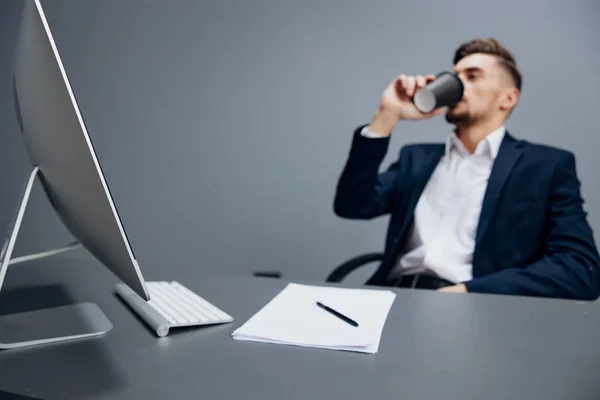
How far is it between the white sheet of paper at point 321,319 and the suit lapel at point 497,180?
73 centimetres

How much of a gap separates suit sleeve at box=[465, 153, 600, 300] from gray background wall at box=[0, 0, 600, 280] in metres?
0.10

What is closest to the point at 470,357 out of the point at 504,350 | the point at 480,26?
the point at 504,350

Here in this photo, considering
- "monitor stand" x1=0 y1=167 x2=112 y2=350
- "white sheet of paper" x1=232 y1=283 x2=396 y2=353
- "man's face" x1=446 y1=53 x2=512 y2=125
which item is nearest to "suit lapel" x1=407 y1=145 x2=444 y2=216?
"man's face" x1=446 y1=53 x2=512 y2=125

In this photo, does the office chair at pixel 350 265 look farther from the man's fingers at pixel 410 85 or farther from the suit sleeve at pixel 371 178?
the man's fingers at pixel 410 85

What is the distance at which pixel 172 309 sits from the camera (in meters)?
0.89

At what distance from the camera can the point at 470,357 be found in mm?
704

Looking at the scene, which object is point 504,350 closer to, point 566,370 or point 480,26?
point 566,370

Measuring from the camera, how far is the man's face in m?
1.71

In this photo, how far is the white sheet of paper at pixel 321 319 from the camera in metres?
0.76

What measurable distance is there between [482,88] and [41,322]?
1.48m

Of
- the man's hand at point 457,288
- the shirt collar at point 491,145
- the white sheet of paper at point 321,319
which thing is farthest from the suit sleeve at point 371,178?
the white sheet of paper at point 321,319

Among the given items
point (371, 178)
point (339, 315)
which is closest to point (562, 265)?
point (371, 178)

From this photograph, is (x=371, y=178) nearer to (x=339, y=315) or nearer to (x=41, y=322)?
(x=339, y=315)

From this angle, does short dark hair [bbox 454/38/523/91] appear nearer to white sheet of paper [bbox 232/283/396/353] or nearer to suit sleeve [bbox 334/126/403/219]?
suit sleeve [bbox 334/126/403/219]
